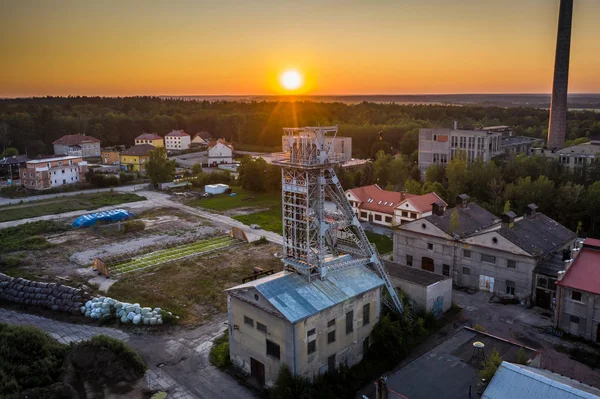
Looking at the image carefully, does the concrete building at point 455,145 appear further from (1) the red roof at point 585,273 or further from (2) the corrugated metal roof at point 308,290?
(2) the corrugated metal roof at point 308,290

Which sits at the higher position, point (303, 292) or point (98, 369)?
point (303, 292)

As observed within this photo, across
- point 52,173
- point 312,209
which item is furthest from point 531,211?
point 52,173

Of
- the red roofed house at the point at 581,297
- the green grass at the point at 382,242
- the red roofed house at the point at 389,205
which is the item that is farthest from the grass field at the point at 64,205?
the red roofed house at the point at 581,297

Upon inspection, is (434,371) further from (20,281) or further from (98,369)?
(20,281)

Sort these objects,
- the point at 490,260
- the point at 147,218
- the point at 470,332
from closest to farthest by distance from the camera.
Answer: the point at 470,332
the point at 490,260
the point at 147,218

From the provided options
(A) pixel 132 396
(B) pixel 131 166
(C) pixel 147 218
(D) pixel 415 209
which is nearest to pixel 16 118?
(B) pixel 131 166

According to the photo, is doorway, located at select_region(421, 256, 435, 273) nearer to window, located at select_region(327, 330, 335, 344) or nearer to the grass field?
window, located at select_region(327, 330, 335, 344)

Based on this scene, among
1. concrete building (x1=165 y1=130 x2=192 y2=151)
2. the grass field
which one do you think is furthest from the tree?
concrete building (x1=165 y1=130 x2=192 y2=151)
